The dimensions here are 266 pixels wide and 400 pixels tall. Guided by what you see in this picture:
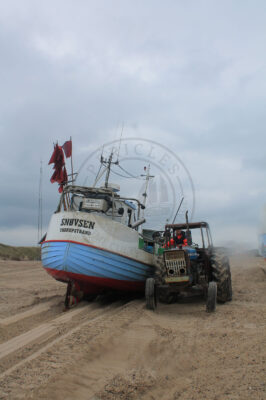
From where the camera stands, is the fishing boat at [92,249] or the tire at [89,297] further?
the tire at [89,297]

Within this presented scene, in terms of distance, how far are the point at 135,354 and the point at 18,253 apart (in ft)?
105

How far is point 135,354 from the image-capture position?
4.58 meters

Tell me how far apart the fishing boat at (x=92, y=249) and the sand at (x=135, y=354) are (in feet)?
3.20

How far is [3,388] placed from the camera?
135 inches

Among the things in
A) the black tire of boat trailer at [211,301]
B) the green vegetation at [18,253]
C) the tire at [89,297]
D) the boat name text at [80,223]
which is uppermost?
the boat name text at [80,223]

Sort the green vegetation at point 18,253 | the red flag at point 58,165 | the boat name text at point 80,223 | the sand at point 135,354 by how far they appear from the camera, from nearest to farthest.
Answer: the sand at point 135,354 → the boat name text at point 80,223 → the red flag at point 58,165 → the green vegetation at point 18,253

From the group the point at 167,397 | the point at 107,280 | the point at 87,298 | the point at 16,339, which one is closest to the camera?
the point at 167,397

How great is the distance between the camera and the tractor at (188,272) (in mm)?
7648

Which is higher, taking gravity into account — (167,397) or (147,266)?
(147,266)

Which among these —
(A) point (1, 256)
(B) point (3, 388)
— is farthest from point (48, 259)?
(A) point (1, 256)

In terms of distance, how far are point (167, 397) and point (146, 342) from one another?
5.67ft

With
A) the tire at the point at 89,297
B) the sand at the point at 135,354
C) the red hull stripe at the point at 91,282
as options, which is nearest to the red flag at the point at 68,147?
the red hull stripe at the point at 91,282

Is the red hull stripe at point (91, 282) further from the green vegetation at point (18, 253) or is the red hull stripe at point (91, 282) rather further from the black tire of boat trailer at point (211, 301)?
the green vegetation at point (18, 253)

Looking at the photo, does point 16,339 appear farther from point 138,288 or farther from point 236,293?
point 236,293
